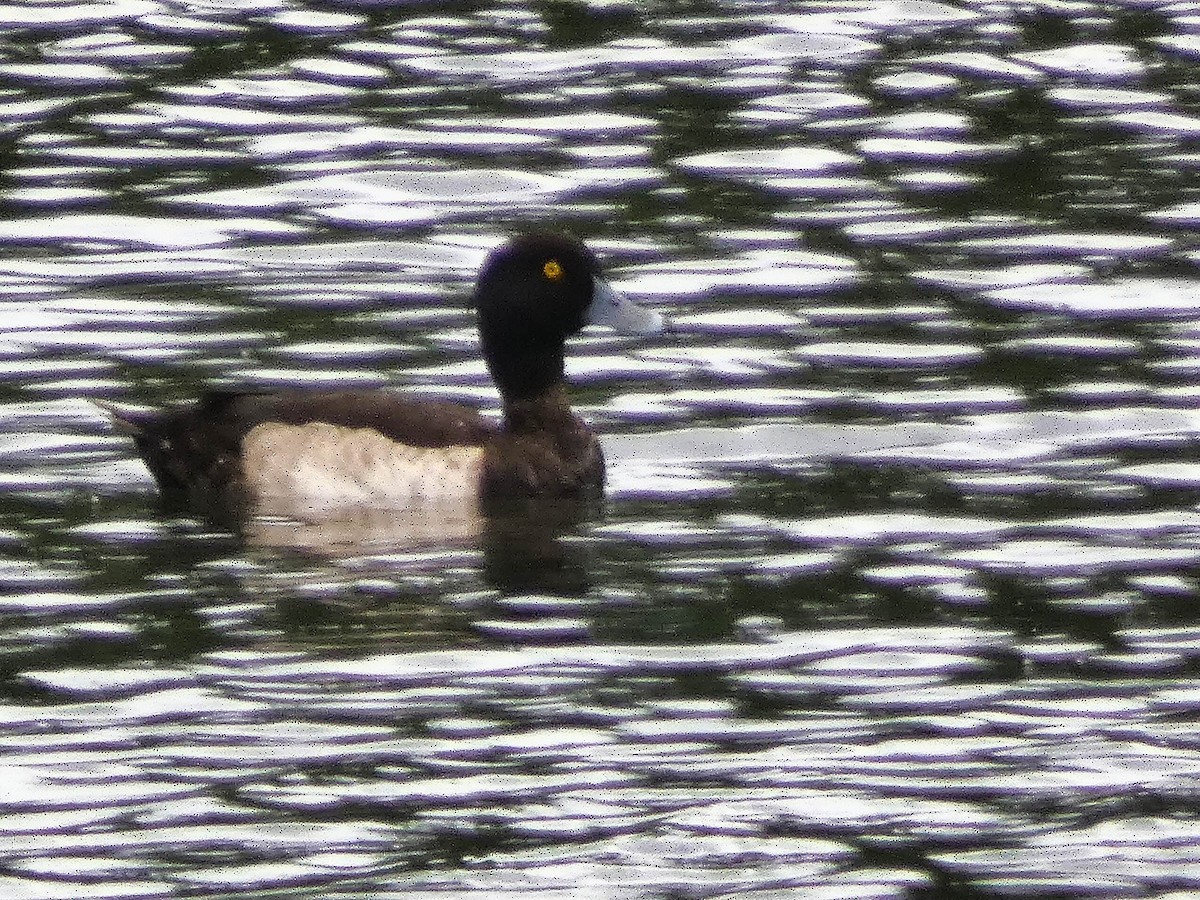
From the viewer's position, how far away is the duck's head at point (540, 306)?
491 inches

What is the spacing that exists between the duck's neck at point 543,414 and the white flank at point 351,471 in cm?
31

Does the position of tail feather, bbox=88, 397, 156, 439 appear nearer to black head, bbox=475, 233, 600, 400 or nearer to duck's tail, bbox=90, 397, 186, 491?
duck's tail, bbox=90, 397, 186, 491

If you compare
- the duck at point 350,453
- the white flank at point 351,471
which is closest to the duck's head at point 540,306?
the duck at point 350,453

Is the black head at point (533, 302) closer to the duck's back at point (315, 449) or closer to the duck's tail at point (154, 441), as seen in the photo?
the duck's back at point (315, 449)

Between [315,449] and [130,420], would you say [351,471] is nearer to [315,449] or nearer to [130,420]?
[315,449]

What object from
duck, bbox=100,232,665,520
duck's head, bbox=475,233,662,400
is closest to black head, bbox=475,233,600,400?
duck's head, bbox=475,233,662,400

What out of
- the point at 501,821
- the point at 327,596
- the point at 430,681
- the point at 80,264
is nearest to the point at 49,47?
the point at 80,264

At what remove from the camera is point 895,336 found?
44.9 feet

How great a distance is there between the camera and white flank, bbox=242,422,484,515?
1195 centimetres

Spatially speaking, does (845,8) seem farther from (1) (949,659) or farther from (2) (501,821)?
(2) (501,821)

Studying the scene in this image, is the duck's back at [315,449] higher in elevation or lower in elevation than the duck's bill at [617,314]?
lower

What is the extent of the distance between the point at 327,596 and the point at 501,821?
96.9 inches

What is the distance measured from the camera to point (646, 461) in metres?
12.4

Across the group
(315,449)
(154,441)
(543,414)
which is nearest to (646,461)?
(543,414)
